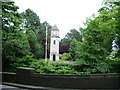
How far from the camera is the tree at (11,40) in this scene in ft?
25.8

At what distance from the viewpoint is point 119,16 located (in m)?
5.49

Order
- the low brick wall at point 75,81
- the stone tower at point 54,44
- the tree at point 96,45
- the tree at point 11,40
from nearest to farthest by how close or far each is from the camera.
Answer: the low brick wall at point 75,81, the tree at point 96,45, the tree at point 11,40, the stone tower at point 54,44

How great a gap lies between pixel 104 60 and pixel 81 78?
202cm

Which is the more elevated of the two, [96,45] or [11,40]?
[11,40]

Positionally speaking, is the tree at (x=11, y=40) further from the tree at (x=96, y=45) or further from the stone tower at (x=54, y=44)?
the stone tower at (x=54, y=44)

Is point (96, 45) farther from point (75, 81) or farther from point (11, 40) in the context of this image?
point (11, 40)

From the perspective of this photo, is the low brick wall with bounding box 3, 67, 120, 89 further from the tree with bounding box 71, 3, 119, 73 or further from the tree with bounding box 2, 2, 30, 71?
the tree with bounding box 2, 2, 30, 71

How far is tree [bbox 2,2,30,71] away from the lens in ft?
25.8

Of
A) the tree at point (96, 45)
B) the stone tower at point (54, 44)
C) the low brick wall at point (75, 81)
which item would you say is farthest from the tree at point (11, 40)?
the stone tower at point (54, 44)

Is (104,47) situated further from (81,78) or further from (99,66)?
(81,78)

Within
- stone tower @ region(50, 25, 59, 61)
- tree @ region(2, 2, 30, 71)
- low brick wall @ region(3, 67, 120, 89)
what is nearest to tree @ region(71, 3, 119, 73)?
low brick wall @ region(3, 67, 120, 89)

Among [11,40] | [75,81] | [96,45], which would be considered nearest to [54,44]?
[11,40]

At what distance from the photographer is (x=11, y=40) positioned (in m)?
7.86

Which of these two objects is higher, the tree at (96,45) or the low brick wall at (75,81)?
the tree at (96,45)
